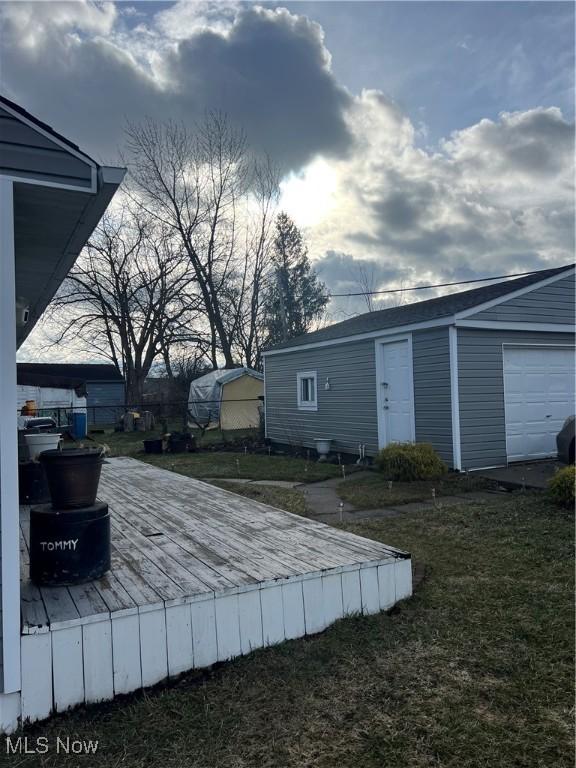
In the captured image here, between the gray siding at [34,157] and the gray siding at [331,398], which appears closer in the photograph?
the gray siding at [34,157]

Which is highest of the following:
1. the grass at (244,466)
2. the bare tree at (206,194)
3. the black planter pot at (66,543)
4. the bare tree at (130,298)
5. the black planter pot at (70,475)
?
the bare tree at (206,194)

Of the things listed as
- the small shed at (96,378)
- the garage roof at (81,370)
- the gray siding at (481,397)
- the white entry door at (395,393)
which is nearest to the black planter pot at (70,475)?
the gray siding at (481,397)

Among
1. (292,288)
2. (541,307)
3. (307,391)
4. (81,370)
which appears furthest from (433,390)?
(81,370)

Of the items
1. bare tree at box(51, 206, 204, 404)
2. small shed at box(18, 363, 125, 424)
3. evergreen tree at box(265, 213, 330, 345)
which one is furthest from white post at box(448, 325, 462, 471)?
small shed at box(18, 363, 125, 424)

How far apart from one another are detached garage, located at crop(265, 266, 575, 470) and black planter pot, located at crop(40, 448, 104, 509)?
6.16 metres

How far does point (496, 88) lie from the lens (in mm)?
8906

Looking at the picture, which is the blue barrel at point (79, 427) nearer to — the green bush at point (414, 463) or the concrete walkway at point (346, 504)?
the concrete walkway at point (346, 504)

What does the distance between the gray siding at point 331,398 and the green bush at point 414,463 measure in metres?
1.93

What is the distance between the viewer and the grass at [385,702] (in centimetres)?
178

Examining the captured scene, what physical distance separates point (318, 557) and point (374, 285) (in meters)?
21.7

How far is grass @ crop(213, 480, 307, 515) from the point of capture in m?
5.93

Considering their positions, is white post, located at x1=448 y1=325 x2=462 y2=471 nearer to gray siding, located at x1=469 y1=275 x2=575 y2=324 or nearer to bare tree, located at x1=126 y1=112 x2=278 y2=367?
gray siding, located at x1=469 y1=275 x2=575 y2=324

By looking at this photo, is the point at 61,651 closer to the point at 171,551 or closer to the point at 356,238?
the point at 171,551

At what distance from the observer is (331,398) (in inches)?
423
